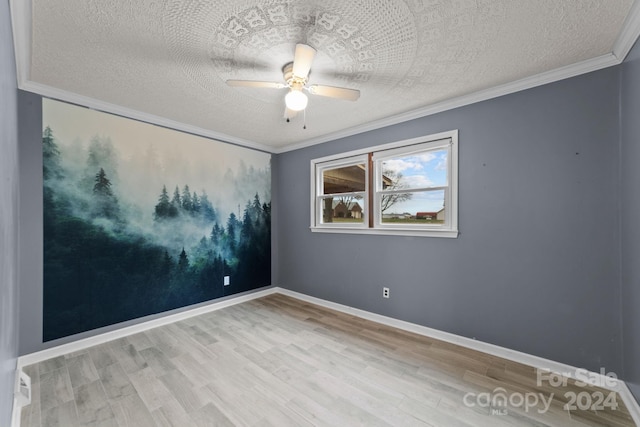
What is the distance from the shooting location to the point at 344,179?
12.1 feet

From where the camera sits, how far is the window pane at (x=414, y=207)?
110 inches

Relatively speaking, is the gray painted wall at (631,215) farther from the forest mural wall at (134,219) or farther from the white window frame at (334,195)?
the forest mural wall at (134,219)

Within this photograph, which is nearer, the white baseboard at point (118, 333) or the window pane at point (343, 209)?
the white baseboard at point (118, 333)

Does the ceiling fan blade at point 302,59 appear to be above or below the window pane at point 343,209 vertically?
above

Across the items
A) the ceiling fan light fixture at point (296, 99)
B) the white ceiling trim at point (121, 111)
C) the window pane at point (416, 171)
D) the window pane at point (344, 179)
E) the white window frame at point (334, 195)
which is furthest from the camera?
the window pane at point (344, 179)

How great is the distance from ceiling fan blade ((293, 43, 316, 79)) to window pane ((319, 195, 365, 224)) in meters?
1.94

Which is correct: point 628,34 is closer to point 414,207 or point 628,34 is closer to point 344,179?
point 414,207

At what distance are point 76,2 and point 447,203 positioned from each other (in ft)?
10.6

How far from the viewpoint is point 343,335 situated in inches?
109

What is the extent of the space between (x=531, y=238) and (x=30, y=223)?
4.45m

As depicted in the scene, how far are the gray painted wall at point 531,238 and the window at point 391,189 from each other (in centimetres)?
12

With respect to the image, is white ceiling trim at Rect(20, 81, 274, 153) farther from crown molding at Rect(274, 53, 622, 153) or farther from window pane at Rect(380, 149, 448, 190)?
window pane at Rect(380, 149, 448, 190)

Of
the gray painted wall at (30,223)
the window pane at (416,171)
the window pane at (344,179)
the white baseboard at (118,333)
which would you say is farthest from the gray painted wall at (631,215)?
the gray painted wall at (30,223)

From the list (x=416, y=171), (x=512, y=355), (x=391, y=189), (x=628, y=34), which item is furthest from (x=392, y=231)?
(x=628, y=34)
